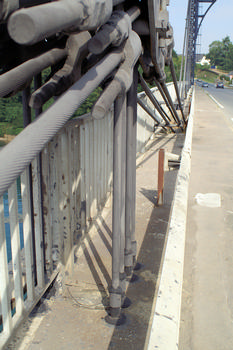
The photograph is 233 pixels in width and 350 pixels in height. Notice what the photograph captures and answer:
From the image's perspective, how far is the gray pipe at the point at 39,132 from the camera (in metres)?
1.10

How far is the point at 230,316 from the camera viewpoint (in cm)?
302

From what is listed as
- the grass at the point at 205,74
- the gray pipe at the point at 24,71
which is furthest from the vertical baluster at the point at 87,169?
the grass at the point at 205,74

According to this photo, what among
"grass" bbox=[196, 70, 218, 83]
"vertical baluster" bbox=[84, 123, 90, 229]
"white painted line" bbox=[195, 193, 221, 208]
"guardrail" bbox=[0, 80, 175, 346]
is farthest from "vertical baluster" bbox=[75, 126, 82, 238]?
"grass" bbox=[196, 70, 218, 83]

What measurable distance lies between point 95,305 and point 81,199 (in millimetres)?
1189

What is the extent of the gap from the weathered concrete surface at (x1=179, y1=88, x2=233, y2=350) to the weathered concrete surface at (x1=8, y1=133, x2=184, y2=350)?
13.6 inches

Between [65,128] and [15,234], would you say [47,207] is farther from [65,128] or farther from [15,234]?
[65,128]

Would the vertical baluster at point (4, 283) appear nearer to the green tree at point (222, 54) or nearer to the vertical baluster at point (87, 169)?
the vertical baluster at point (87, 169)

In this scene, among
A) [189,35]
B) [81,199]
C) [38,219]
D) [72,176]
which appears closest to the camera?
[38,219]


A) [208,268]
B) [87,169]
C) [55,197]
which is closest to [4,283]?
[55,197]

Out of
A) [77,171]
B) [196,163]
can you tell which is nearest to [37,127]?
[77,171]

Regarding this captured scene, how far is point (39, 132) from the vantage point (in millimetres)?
1350

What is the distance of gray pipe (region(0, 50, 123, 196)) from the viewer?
110cm

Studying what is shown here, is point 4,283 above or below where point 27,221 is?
below

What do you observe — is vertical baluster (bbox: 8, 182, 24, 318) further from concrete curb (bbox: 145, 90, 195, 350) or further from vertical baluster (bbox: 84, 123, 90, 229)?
vertical baluster (bbox: 84, 123, 90, 229)
